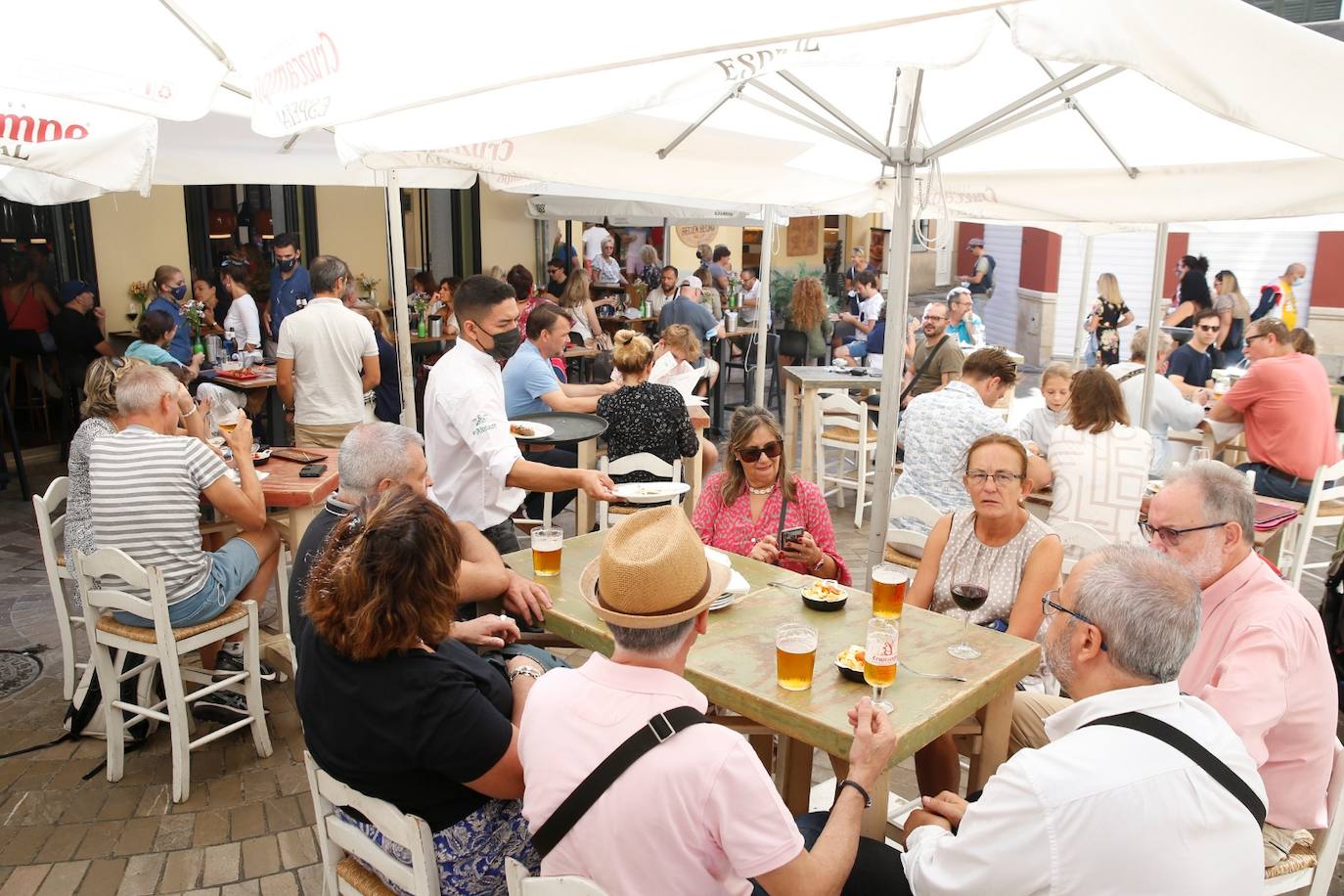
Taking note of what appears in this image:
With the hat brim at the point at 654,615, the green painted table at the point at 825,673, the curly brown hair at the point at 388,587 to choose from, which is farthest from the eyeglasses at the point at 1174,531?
the curly brown hair at the point at 388,587

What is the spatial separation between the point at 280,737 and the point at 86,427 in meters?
1.63

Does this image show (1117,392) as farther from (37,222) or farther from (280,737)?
(37,222)

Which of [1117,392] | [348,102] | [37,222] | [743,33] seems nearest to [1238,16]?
[743,33]

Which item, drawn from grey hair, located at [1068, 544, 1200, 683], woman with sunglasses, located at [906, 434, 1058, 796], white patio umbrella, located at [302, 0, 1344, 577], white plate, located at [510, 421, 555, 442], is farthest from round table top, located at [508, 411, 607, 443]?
grey hair, located at [1068, 544, 1200, 683]

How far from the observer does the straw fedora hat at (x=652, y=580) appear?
2068 millimetres

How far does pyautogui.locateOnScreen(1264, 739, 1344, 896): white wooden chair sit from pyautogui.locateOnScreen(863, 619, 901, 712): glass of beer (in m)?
1.15

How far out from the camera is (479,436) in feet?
13.1

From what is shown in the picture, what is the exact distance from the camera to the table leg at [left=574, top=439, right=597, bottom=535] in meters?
6.43

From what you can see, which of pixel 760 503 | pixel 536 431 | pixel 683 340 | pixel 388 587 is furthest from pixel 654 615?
pixel 683 340

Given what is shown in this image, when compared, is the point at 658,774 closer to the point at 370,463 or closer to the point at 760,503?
the point at 370,463

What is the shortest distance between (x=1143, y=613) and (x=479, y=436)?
268cm

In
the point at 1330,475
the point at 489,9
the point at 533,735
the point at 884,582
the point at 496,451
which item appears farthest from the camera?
the point at 1330,475

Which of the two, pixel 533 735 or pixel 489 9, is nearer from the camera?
pixel 533 735

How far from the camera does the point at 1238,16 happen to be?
7.65 feet
